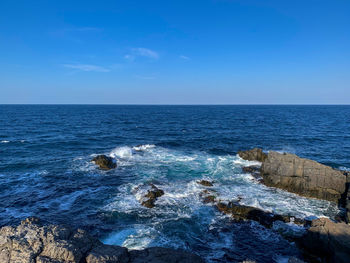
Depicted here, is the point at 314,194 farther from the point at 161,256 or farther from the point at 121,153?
the point at 121,153

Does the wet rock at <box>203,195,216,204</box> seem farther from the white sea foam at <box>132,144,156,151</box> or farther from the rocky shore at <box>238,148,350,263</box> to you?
the white sea foam at <box>132,144,156,151</box>

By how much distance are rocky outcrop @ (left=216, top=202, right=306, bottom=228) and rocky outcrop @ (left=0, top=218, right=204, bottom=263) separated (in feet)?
31.1

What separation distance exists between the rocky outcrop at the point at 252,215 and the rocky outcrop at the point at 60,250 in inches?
373

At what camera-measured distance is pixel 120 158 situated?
131 feet

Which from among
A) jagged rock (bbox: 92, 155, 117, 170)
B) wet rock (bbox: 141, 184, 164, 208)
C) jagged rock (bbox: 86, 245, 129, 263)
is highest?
jagged rock (bbox: 86, 245, 129, 263)

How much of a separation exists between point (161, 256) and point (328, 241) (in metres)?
12.6

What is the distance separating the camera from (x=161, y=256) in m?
12.7

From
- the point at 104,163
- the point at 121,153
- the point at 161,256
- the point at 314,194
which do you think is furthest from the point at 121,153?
the point at 314,194

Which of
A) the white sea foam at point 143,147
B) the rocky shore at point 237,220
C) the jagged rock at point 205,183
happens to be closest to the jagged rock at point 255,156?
the rocky shore at point 237,220

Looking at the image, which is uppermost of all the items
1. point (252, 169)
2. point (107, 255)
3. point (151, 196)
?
point (107, 255)

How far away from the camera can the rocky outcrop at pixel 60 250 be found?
10.3 metres

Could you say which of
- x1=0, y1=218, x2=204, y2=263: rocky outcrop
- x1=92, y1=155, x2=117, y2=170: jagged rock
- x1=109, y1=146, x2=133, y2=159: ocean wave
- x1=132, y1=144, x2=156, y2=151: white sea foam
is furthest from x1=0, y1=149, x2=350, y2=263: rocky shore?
x1=132, y1=144, x2=156, y2=151: white sea foam

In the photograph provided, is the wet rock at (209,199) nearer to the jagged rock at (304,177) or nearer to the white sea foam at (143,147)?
the jagged rock at (304,177)

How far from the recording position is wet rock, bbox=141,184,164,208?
22.4 m
